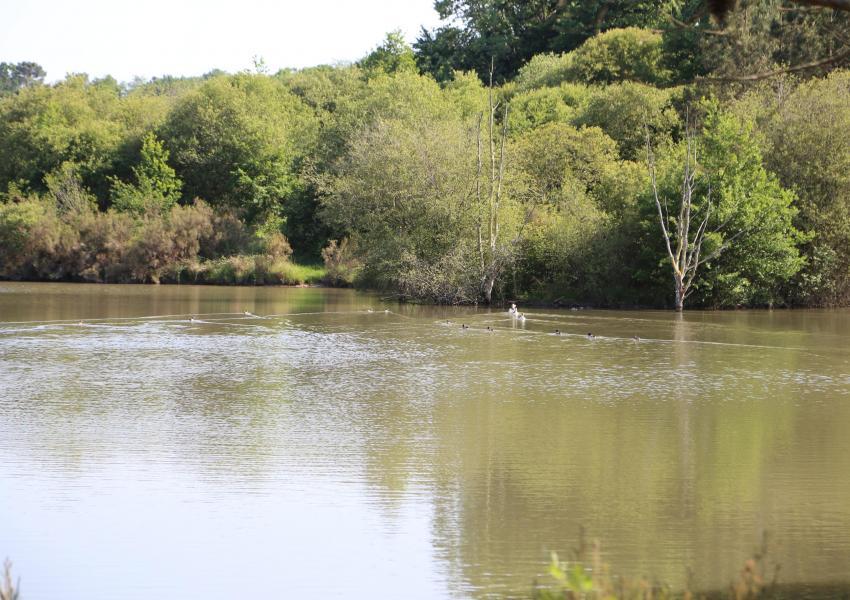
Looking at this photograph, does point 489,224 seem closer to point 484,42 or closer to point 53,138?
point 53,138

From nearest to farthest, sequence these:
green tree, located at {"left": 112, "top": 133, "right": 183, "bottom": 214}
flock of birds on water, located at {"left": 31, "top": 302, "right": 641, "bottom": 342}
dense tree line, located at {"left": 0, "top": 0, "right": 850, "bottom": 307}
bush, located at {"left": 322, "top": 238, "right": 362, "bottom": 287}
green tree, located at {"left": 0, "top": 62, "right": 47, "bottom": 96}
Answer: flock of birds on water, located at {"left": 31, "top": 302, "right": 641, "bottom": 342} → dense tree line, located at {"left": 0, "top": 0, "right": 850, "bottom": 307} → bush, located at {"left": 322, "top": 238, "right": 362, "bottom": 287} → green tree, located at {"left": 112, "top": 133, "right": 183, "bottom": 214} → green tree, located at {"left": 0, "top": 62, "right": 47, "bottom": 96}

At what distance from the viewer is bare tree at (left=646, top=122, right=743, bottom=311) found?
34094 mm

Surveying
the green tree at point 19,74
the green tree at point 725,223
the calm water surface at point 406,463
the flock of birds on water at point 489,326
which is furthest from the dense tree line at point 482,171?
Answer: the green tree at point 19,74

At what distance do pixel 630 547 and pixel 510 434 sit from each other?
5.19m

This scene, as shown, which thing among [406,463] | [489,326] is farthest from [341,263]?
[406,463]

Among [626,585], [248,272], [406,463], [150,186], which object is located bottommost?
[406,463]

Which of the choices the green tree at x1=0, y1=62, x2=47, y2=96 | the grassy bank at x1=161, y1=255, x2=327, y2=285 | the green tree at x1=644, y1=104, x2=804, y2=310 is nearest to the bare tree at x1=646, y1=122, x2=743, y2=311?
the green tree at x1=644, y1=104, x2=804, y2=310

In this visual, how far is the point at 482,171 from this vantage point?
3938 centimetres

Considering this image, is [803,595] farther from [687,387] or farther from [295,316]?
[295,316]

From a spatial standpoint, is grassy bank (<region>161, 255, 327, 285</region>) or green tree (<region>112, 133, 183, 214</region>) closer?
grassy bank (<region>161, 255, 327, 285</region>)

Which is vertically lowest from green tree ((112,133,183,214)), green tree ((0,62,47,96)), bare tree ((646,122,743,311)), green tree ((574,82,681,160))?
bare tree ((646,122,743,311))

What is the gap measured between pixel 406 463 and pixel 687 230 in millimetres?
23842

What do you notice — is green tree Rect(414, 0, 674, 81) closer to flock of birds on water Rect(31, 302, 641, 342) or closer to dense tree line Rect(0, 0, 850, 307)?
dense tree line Rect(0, 0, 850, 307)

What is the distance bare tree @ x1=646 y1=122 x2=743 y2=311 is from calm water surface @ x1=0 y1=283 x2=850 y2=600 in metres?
9.22
